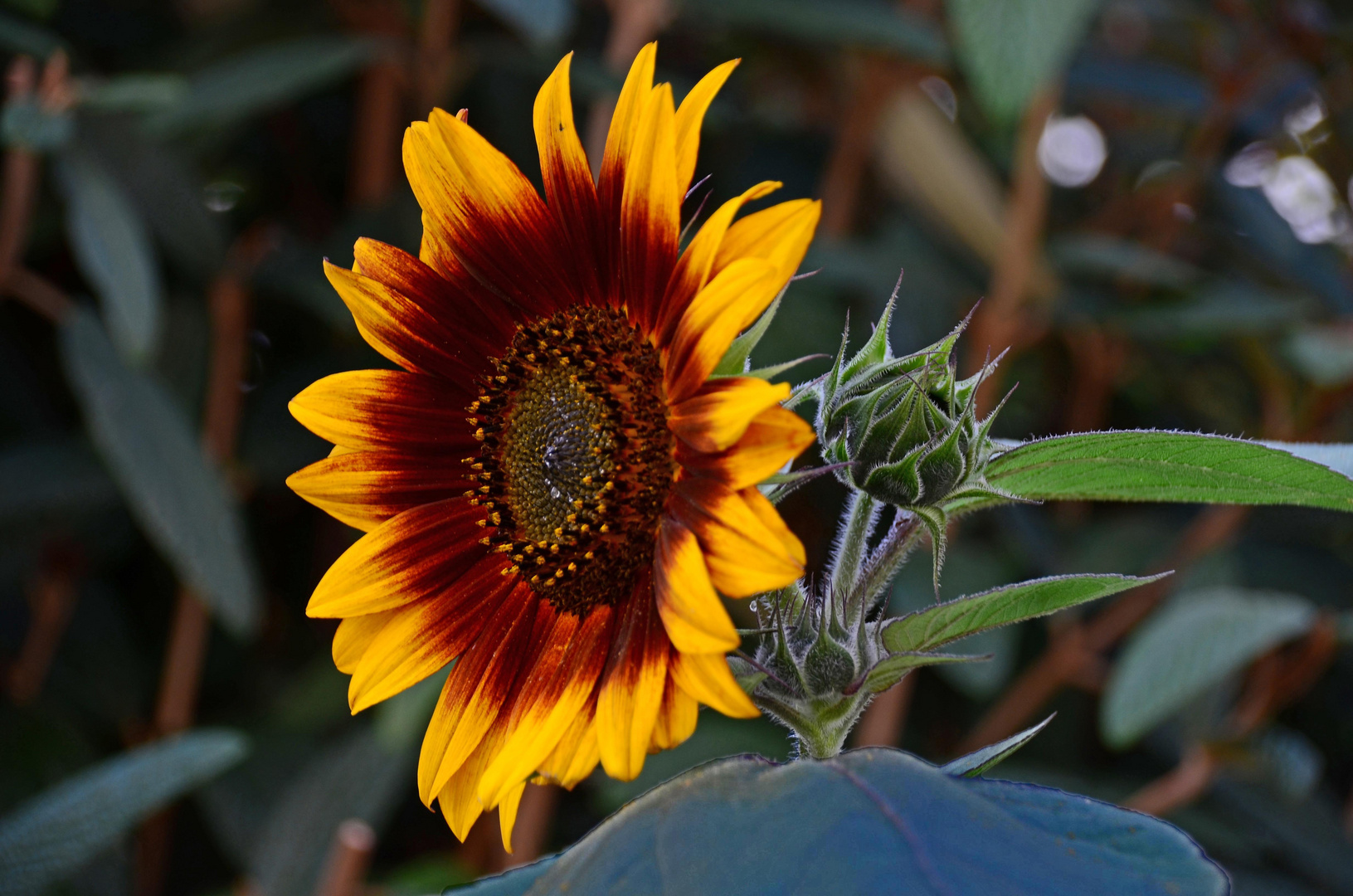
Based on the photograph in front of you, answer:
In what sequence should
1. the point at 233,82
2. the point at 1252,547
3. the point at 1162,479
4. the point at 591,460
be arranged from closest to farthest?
the point at 1162,479, the point at 591,460, the point at 233,82, the point at 1252,547

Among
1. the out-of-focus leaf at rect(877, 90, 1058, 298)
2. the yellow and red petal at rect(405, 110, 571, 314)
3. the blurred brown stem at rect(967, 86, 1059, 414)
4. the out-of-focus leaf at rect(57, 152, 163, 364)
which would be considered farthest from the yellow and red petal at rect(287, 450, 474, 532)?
the out-of-focus leaf at rect(877, 90, 1058, 298)

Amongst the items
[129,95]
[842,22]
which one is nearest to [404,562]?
[129,95]

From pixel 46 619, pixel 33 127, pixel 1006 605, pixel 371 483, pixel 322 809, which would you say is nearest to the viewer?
pixel 1006 605

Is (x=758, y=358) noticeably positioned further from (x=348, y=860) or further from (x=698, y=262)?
(x=698, y=262)

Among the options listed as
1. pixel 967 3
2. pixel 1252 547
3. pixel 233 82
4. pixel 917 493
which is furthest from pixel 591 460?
pixel 1252 547

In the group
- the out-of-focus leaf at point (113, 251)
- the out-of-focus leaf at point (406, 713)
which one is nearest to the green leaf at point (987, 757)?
the out-of-focus leaf at point (406, 713)

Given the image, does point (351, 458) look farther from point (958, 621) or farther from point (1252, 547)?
point (1252, 547)
